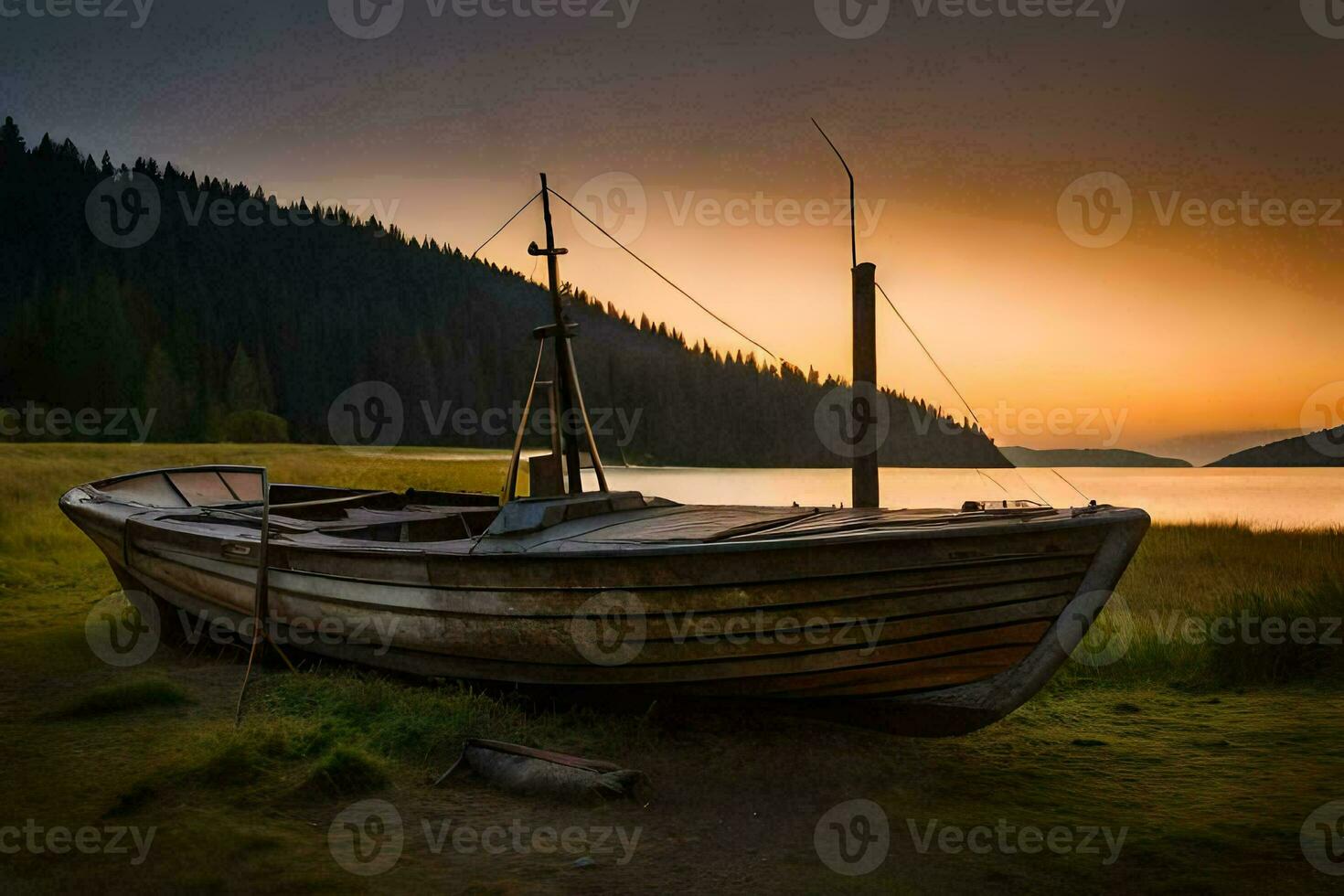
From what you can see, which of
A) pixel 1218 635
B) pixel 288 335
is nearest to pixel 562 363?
pixel 1218 635

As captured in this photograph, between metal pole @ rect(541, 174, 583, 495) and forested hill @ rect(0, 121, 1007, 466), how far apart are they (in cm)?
5557

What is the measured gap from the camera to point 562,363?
9.02m

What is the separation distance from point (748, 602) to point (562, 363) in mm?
3619

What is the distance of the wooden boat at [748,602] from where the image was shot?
6227 mm

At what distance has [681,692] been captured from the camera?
22.3ft

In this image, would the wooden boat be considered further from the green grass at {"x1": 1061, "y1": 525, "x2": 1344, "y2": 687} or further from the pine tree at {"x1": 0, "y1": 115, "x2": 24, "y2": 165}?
the pine tree at {"x1": 0, "y1": 115, "x2": 24, "y2": 165}

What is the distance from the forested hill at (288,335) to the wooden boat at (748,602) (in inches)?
2222

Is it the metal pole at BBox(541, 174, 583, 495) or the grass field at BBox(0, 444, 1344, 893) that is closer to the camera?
the grass field at BBox(0, 444, 1344, 893)

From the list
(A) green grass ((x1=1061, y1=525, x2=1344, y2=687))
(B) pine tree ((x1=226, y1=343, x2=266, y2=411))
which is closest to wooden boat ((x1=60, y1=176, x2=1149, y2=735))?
(A) green grass ((x1=1061, y1=525, x2=1344, y2=687))

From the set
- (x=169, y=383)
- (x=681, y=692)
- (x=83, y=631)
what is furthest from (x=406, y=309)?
(x=681, y=692)

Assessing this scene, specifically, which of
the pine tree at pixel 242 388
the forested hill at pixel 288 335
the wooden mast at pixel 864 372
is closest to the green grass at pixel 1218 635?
the wooden mast at pixel 864 372

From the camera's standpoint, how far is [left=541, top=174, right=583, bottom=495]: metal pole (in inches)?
352

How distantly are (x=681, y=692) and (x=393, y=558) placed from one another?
266 cm

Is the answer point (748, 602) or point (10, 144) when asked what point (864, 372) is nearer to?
point (748, 602)
